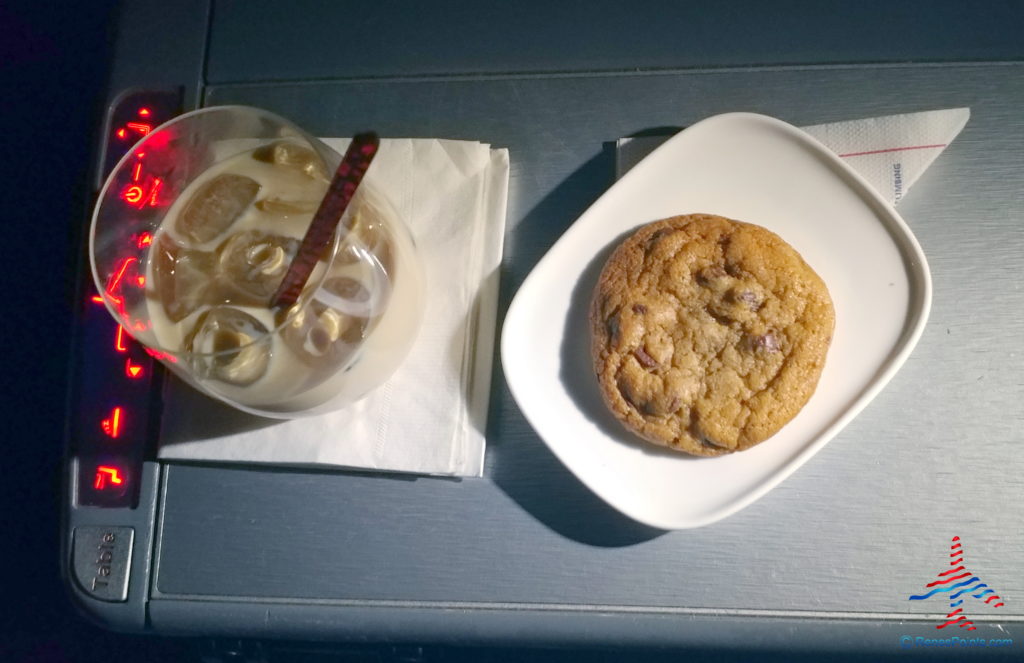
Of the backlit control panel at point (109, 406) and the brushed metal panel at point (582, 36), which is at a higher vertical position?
the brushed metal panel at point (582, 36)

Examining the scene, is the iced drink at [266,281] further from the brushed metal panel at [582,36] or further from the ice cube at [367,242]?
the brushed metal panel at [582,36]

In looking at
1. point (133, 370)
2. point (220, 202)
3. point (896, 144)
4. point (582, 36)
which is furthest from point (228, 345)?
point (896, 144)

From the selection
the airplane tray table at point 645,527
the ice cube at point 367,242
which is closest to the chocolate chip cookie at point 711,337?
the airplane tray table at point 645,527

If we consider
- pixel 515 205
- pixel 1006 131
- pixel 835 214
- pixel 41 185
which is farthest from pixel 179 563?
pixel 1006 131

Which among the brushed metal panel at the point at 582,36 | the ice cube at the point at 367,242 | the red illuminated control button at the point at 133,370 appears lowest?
the red illuminated control button at the point at 133,370

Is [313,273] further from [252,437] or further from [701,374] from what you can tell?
[701,374]

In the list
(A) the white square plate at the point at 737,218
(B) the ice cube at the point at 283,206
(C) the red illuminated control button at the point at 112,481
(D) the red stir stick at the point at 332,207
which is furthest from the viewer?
(C) the red illuminated control button at the point at 112,481

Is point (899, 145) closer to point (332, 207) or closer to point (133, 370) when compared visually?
point (332, 207)
